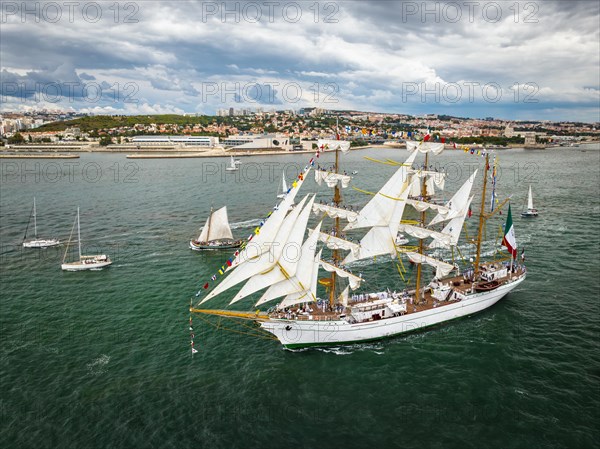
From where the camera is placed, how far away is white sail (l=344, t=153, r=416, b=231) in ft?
94.0

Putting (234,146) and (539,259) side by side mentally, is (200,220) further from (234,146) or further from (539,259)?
(234,146)

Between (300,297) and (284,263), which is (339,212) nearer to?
(284,263)

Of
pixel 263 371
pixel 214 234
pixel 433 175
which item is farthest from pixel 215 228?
pixel 433 175

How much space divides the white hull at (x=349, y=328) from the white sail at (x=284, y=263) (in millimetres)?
2821

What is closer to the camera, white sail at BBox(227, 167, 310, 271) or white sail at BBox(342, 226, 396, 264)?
white sail at BBox(227, 167, 310, 271)

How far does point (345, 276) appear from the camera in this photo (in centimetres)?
2870

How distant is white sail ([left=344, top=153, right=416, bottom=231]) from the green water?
29.6 ft

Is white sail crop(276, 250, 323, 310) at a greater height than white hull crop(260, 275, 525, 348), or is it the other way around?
white sail crop(276, 250, 323, 310)

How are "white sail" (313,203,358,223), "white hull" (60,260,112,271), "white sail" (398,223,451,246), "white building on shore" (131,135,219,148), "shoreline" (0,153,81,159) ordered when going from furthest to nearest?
"white building on shore" (131,135,219,148) → "shoreline" (0,153,81,159) → "white hull" (60,260,112,271) → "white sail" (398,223,451,246) → "white sail" (313,203,358,223)

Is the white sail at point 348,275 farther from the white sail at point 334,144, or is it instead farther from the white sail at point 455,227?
the white sail at point 455,227

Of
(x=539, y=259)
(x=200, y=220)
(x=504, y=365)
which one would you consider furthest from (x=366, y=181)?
(x=504, y=365)

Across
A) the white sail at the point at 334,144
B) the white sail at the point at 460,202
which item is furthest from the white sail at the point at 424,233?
the white sail at the point at 334,144

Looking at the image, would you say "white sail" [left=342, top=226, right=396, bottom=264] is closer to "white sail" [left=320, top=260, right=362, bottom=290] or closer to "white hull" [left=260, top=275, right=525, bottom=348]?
"white sail" [left=320, top=260, right=362, bottom=290]

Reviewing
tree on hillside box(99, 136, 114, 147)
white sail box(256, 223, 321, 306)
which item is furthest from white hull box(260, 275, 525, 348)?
tree on hillside box(99, 136, 114, 147)
